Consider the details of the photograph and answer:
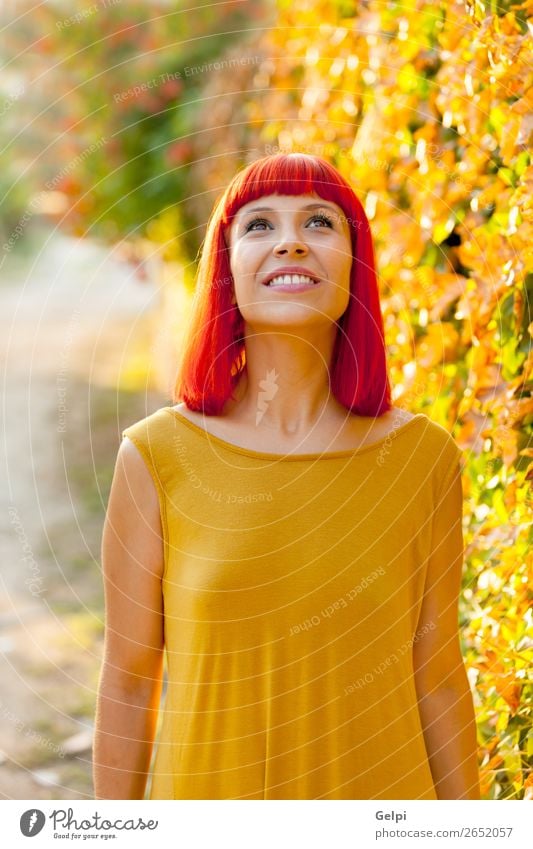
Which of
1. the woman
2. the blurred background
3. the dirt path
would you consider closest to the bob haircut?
the woman

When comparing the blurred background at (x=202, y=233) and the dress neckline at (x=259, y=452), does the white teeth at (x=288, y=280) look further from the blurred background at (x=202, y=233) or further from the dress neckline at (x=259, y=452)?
the blurred background at (x=202, y=233)

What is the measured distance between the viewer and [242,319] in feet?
4.85

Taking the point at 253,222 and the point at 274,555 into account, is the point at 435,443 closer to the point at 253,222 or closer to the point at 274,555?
the point at 274,555

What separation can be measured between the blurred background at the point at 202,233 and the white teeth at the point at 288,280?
0.44 m

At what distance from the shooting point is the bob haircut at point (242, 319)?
1.38 metres

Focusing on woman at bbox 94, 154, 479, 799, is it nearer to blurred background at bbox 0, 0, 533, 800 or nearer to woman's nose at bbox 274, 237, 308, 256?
woman's nose at bbox 274, 237, 308, 256

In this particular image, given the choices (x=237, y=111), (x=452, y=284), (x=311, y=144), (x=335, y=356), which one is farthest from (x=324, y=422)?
(x=237, y=111)

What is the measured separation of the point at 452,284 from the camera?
6.45 feet

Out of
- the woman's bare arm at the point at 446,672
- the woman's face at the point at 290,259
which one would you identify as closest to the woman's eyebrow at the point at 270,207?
the woman's face at the point at 290,259

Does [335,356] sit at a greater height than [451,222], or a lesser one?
lesser

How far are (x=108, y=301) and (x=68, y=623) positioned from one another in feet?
8.31

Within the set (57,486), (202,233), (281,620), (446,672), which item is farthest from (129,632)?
(57,486)

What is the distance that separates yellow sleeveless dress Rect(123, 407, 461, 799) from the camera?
1.34 m

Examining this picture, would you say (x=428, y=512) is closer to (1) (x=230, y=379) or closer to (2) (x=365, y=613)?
(2) (x=365, y=613)
